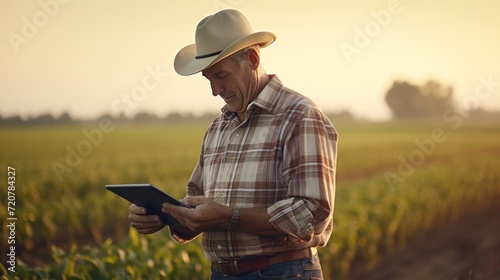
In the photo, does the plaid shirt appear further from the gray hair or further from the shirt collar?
the gray hair

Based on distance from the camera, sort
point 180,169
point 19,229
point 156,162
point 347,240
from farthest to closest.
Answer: point 156,162 < point 180,169 < point 19,229 < point 347,240

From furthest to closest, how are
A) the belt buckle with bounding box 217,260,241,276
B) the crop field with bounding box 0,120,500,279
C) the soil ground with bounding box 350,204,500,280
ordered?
1. the soil ground with bounding box 350,204,500,280
2. the crop field with bounding box 0,120,500,279
3. the belt buckle with bounding box 217,260,241,276

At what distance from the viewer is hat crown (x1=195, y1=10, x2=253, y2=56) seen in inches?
127

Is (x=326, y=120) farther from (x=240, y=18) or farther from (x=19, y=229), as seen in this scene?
(x=19, y=229)

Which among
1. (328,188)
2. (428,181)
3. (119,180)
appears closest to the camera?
(328,188)

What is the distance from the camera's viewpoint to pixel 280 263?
3.03m

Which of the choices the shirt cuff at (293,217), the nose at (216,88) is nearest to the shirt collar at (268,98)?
the nose at (216,88)

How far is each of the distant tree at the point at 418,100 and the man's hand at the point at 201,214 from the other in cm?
7880

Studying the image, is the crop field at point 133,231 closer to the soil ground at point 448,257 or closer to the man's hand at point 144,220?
the soil ground at point 448,257

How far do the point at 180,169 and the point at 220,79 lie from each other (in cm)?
2108

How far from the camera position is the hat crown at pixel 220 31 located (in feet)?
10.6

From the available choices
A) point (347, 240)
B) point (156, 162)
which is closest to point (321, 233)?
point (347, 240)

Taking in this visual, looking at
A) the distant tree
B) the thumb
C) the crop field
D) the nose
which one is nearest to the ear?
the nose

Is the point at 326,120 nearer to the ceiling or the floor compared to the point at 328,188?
nearer to the ceiling
